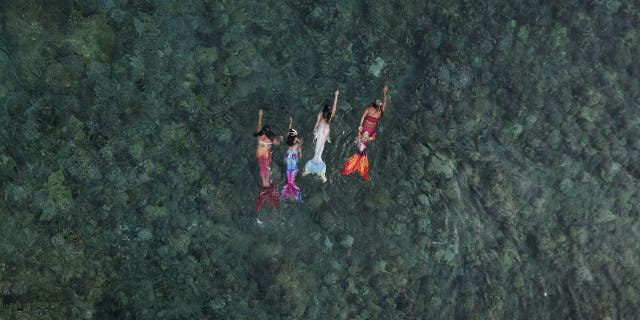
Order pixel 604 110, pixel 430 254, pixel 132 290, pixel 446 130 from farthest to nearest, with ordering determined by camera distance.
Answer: pixel 604 110, pixel 446 130, pixel 430 254, pixel 132 290

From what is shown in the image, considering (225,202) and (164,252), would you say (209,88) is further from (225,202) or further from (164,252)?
(164,252)

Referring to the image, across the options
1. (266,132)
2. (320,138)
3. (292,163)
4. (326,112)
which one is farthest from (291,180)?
(326,112)

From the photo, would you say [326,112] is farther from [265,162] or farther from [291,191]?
[291,191]

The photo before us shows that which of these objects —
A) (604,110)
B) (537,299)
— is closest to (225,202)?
(537,299)

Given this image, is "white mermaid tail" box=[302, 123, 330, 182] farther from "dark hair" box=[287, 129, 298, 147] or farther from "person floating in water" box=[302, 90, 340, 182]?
"dark hair" box=[287, 129, 298, 147]

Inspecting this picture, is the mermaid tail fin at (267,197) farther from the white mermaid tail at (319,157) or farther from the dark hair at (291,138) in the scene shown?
the dark hair at (291,138)

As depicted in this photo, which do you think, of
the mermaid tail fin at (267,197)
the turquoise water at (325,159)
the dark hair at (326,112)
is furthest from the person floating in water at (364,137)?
the mermaid tail fin at (267,197)

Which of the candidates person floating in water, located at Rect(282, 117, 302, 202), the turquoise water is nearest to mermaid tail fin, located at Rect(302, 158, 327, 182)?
person floating in water, located at Rect(282, 117, 302, 202)
